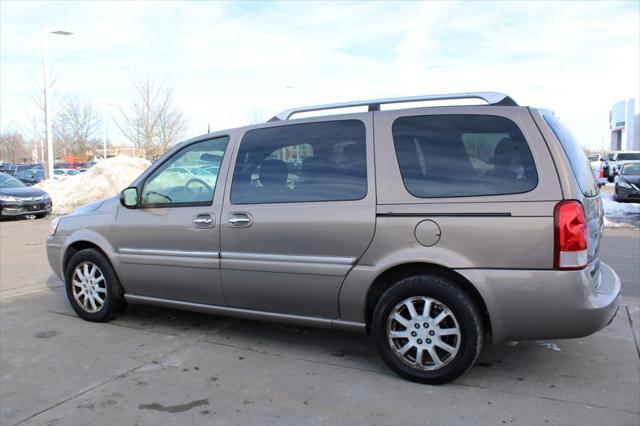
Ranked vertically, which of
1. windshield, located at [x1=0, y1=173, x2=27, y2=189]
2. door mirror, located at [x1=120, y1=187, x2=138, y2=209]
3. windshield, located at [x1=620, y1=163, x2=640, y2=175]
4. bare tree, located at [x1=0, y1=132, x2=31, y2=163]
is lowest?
door mirror, located at [x1=120, y1=187, x2=138, y2=209]

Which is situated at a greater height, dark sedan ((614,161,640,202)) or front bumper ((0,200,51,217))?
dark sedan ((614,161,640,202))

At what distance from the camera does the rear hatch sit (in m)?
3.45

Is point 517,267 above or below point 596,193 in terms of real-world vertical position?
below

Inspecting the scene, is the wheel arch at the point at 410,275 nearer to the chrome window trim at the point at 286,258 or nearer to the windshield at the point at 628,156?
the chrome window trim at the point at 286,258

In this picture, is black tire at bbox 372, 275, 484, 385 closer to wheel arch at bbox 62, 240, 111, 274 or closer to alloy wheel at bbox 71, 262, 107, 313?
alloy wheel at bbox 71, 262, 107, 313

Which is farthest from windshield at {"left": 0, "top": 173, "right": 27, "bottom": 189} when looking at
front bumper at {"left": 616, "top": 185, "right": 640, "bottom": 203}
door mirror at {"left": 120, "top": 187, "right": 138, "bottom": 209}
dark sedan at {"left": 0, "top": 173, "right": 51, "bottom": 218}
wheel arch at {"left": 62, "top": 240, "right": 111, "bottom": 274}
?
front bumper at {"left": 616, "top": 185, "right": 640, "bottom": 203}

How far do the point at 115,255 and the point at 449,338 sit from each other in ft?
9.93

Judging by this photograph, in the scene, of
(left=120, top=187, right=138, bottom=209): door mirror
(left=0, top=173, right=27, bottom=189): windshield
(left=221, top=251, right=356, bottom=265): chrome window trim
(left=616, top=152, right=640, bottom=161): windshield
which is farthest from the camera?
(left=616, top=152, right=640, bottom=161): windshield

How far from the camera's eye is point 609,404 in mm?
3295

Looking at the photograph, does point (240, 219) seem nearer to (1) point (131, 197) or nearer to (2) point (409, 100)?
(1) point (131, 197)

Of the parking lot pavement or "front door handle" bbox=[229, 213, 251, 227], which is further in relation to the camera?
"front door handle" bbox=[229, 213, 251, 227]

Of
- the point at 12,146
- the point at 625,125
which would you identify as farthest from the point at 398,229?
the point at 625,125

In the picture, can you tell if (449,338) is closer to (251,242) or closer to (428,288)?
(428,288)

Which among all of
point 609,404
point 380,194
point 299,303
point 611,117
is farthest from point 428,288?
point 611,117
